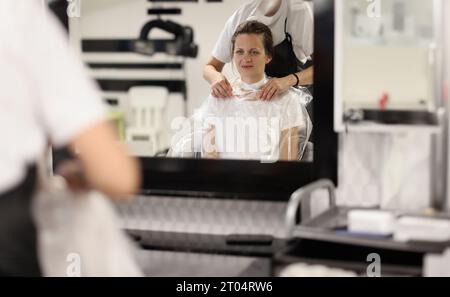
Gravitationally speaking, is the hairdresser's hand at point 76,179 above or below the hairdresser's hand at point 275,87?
below

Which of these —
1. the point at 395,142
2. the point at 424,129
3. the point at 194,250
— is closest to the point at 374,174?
the point at 395,142

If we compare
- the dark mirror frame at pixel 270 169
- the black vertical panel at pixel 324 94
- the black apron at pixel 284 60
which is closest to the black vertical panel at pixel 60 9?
the dark mirror frame at pixel 270 169

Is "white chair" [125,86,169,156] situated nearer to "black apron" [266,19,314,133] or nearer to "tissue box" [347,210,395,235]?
"black apron" [266,19,314,133]

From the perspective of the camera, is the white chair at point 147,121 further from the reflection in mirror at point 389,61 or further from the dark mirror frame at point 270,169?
the reflection in mirror at point 389,61

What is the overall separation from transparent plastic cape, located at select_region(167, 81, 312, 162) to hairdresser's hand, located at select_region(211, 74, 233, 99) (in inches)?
0.5

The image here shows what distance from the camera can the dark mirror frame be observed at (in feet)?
6.79

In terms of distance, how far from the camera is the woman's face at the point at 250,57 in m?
2.14

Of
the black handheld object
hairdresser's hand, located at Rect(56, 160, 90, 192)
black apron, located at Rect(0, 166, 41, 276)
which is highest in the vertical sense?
the black handheld object

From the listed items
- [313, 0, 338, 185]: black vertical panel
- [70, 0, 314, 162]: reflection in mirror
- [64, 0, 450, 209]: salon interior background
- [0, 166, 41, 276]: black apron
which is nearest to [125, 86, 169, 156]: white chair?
[70, 0, 314, 162]: reflection in mirror

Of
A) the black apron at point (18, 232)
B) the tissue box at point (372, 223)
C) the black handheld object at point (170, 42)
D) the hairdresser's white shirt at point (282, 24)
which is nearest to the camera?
the black apron at point (18, 232)

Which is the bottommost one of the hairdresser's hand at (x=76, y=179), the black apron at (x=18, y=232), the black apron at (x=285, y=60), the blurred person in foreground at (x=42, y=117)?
the black apron at (x=18, y=232)

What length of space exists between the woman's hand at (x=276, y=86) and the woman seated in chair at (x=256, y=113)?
0.01 m

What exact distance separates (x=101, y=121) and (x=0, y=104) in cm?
19

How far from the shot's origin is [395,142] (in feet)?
6.63
